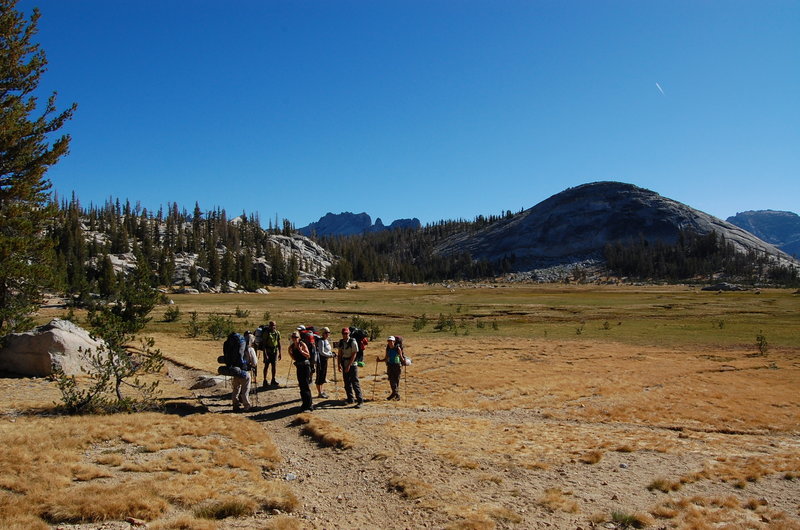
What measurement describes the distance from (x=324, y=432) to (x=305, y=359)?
373 centimetres

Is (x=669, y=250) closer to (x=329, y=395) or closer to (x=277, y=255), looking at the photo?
(x=277, y=255)

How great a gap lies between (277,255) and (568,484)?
163 m

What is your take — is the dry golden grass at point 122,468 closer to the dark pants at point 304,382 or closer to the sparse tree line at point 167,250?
the dark pants at point 304,382

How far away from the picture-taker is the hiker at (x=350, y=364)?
17328mm

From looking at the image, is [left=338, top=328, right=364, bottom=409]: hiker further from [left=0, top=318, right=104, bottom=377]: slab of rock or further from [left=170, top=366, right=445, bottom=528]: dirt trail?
[left=0, top=318, right=104, bottom=377]: slab of rock

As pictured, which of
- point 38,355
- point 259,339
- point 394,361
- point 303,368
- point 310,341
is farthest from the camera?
point 259,339

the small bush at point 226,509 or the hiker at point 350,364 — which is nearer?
the small bush at point 226,509

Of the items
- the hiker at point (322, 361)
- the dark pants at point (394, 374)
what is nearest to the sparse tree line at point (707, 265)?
the dark pants at point (394, 374)

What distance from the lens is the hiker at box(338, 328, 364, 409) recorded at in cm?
1733

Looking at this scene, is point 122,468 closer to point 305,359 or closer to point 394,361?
point 305,359

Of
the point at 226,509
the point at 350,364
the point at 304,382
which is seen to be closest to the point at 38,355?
the point at 304,382

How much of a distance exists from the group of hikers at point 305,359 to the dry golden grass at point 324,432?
1561mm

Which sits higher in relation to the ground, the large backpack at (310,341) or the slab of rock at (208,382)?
the large backpack at (310,341)

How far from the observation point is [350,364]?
57.5ft
